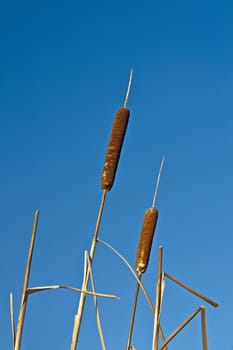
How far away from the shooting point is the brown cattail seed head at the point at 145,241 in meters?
3.56

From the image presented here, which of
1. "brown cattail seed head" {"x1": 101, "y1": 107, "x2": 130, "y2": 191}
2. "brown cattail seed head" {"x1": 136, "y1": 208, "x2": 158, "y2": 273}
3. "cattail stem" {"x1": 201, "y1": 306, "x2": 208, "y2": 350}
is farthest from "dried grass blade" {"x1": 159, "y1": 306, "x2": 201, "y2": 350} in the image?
"brown cattail seed head" {"x1": 101, "y1": 107, "x2": 130, "y2": 191}

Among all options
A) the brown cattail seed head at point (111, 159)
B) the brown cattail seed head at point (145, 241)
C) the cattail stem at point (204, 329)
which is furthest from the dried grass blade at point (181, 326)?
the brown cattail seed head at point (111, 159)

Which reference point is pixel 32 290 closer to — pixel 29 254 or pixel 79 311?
pixel 29 254

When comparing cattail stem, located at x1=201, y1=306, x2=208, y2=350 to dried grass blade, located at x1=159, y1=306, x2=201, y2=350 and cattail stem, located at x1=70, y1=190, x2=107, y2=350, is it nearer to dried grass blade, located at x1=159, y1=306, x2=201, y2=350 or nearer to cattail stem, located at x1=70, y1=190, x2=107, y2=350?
dried grass blade, located at x1=159, y1=306, x2=201, y2=350

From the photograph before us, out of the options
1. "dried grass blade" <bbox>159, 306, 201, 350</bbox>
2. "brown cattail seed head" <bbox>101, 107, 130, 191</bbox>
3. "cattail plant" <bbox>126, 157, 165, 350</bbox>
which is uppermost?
"brown cattail seed head" <bbox>101, 107, 130, 191</bbox>

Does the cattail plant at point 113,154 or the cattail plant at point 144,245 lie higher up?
the cattail plant at point 113,154

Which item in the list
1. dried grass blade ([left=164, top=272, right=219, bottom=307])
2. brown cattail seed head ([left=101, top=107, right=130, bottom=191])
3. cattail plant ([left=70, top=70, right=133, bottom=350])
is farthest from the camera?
brown cattail seed head ([left=101, top=107, right=130, bottom=191])

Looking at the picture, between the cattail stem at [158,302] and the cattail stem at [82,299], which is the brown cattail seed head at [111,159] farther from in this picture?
the cattail stem at [158,302]

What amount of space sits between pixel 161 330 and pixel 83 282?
497 millimetres

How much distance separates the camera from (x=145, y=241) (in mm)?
3592

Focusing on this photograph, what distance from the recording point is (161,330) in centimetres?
355

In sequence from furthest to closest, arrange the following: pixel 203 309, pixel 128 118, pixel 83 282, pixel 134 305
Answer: pixel 128 118 < pixel 134 305 < pixel 83 282 < pixel 203 309

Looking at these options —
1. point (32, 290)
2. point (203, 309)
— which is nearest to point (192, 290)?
point (203, 309)

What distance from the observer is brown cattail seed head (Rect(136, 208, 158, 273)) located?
356 cm
